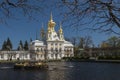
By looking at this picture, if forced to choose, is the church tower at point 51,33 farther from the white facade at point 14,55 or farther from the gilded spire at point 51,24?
the white facade at point 14,55

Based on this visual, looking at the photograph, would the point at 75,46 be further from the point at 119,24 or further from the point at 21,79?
the point at 119,24

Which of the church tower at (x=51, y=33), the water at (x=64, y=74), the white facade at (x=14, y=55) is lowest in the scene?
the water at (x=64, y=74)

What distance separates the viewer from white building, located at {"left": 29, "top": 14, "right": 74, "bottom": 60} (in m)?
106

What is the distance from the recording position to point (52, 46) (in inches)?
4360

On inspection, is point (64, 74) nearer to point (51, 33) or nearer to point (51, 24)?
point (51, 24)

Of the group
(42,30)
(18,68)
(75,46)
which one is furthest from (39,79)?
(42,30)

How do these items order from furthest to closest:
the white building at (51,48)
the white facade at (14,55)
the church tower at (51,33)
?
the church tower at (51,33)
the white building at (51,48)
the white facade at (14,55)

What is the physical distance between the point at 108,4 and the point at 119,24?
329 millimetres

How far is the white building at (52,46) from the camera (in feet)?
348

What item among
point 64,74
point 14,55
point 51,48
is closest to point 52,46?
point 51,48

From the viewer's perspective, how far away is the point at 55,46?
364ft

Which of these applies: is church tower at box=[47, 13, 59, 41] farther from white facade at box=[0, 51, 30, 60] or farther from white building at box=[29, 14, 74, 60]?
white facade at box=[0, 51, 30, 60]

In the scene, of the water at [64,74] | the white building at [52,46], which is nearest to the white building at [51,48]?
the white building at [52,46]

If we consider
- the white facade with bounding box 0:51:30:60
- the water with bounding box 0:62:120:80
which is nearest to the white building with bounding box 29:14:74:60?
the white facade with bounding box 0:51:30:60
